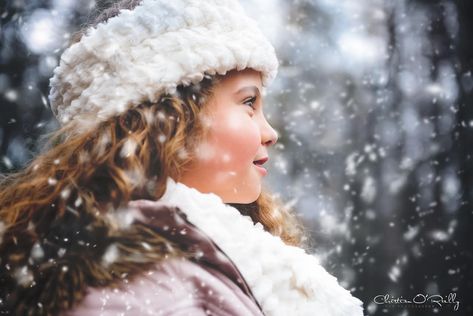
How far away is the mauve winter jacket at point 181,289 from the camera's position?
23.6 inches

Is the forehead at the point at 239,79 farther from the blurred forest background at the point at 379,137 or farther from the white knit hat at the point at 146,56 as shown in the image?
the blurred forest background at the point at 379,137

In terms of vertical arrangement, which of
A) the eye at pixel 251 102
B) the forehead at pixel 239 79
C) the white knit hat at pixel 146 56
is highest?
the white knit hat at pixel 146 56

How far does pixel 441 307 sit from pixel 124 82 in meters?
1.85

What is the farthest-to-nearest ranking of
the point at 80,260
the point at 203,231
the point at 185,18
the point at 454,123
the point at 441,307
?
the point at 454,123
the point at 441,307
the point at 185,18
the point at 203,231
the point at 80,260

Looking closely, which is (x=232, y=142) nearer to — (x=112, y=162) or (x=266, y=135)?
(x=266, y=135)

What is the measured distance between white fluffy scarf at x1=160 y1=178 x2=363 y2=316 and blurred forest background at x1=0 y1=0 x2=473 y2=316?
137 centimetres

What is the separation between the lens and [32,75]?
5.03ft

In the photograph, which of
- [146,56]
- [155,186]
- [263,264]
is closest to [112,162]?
[155,186]

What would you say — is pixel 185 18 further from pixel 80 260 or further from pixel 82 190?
pixel 80 260

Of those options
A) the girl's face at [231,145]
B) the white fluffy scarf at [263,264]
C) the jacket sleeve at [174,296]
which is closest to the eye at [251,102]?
the girl's face at [231,145]

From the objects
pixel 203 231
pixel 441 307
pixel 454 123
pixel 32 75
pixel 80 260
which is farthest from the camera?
pixel 454 123

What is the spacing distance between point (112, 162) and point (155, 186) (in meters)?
0.09

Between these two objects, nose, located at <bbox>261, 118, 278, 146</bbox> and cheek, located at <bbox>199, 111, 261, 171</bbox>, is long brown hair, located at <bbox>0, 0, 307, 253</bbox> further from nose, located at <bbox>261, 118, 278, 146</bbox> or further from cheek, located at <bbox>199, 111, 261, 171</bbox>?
nose, located at <bbox>261, 118, 278, 146</bbox>

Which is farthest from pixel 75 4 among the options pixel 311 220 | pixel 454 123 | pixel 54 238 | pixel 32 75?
pixel 454 123
